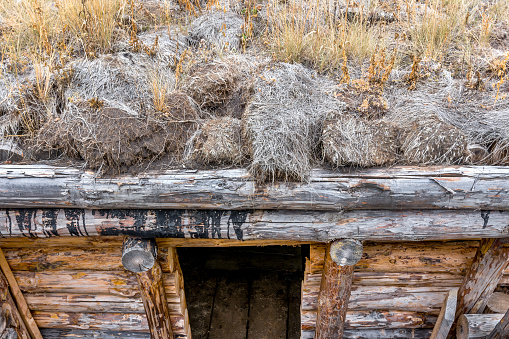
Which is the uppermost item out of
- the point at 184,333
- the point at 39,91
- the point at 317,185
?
the point at 39,91

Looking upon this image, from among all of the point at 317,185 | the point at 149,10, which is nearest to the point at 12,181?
the point at 317,185

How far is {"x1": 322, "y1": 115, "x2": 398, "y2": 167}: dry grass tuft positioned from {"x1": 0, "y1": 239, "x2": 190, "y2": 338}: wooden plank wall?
149 cm

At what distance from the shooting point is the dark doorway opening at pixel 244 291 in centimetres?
453

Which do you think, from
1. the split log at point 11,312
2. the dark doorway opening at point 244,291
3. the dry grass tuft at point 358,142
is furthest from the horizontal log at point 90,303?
the dry grass tuft at point 358,142

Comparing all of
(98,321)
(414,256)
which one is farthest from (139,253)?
(414,256)

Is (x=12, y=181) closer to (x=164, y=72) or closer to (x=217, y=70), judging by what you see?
(x=164, y=72)

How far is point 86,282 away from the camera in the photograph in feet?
10.6

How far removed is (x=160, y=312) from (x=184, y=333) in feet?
1.53

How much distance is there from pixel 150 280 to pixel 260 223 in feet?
3.22

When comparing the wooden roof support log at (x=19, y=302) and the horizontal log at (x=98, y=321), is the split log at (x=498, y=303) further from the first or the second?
the wooden roof support log at (x=19, y=302)

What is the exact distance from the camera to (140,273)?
280 centimetres

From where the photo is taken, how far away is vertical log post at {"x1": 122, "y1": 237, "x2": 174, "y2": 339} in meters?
2.67

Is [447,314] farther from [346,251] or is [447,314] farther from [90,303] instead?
[90,303]

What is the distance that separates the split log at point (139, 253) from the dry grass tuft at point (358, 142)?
136 centimetres
